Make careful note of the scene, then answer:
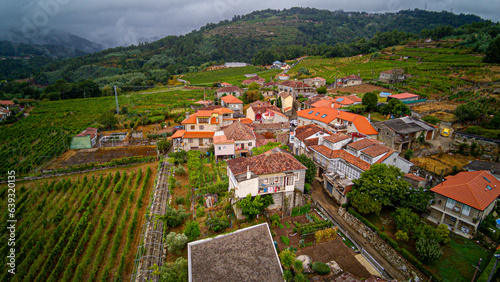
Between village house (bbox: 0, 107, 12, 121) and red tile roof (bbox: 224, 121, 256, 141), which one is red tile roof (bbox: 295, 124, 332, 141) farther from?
→ village house (bbox: 0, 107, 12, 121)

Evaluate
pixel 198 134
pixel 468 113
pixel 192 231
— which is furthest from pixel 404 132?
pixel 198 134

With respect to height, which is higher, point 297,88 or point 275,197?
point 297,88

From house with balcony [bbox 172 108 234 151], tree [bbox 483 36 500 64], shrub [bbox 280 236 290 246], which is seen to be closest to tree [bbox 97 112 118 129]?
house with balcony [bbox 172 108 234 151]

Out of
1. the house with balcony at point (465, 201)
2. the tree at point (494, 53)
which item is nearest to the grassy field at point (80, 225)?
the house with balcony at point (465, 201)

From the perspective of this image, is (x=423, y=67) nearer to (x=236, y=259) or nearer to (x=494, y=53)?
(x=494, y=53)

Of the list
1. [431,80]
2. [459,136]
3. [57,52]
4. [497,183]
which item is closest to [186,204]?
[497,183]

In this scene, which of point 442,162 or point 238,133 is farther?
point 238,133

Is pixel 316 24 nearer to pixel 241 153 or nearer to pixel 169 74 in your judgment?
pixel 169 74
